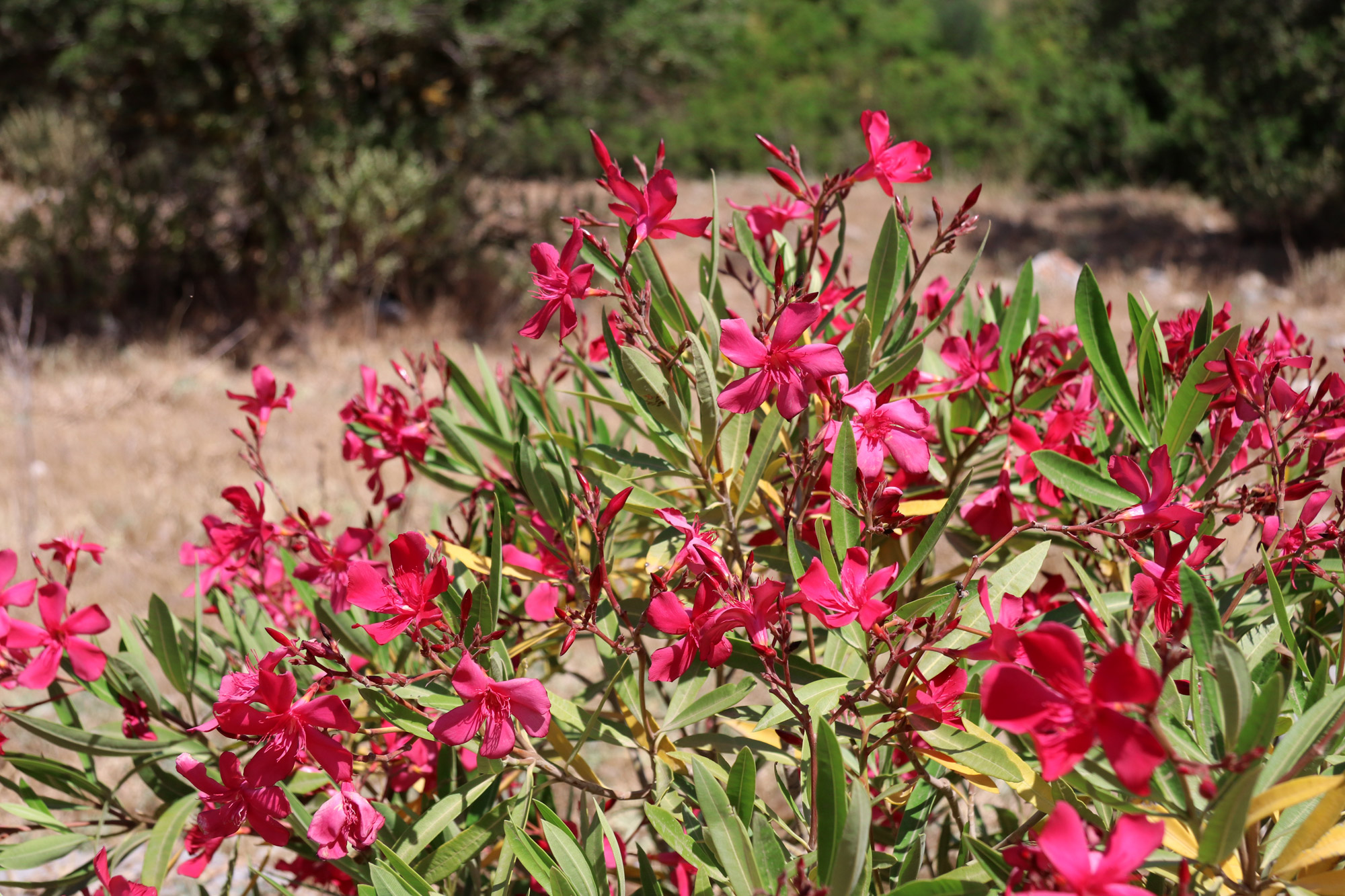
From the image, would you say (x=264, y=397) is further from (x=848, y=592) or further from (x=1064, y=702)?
(x=1064, y=702)

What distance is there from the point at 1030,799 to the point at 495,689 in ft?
1.29

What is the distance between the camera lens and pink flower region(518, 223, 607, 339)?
0.73m

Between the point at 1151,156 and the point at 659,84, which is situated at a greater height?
the point at 659,84

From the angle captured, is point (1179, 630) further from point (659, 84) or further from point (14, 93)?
point (14, 93)

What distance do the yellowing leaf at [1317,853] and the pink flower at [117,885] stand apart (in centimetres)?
79

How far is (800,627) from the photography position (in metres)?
1.15

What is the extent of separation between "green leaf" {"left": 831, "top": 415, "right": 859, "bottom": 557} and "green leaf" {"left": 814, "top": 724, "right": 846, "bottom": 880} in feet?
0.57

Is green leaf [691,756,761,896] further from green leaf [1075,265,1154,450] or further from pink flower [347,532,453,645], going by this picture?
green leaf [1075,265,1154,450]

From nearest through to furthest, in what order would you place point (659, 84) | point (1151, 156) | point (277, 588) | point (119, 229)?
point (277, 588) < point (119, 229) < point (659, 84) < point (1151, 156)

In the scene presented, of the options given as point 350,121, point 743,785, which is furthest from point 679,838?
point 350,121

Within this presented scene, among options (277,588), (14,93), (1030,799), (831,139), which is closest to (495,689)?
(1030,799)

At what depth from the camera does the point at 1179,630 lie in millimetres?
494

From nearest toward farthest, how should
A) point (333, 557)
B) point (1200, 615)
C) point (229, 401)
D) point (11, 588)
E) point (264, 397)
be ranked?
1. point (1200, 615)
2. point (11, 588)
3. point (333, 557)
4. point (264, 397)
5. point (229, 401)

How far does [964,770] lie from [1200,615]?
0.22 m
